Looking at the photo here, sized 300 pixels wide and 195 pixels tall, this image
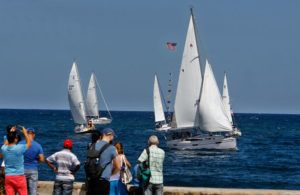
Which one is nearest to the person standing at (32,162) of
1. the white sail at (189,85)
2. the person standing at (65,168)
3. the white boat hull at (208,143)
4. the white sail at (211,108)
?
the person standing at (65,168)

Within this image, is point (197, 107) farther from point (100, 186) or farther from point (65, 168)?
point (100, 186)

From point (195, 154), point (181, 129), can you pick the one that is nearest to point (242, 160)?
point (195, 154)

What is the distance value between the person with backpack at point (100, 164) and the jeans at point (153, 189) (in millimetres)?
943

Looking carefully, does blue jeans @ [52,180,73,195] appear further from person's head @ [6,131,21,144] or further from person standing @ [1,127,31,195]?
person's head @ [6,131,21,144]

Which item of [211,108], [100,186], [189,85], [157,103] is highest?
[189,85]

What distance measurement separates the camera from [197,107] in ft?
188

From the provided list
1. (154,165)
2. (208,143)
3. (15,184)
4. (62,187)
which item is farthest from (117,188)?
(208,143)

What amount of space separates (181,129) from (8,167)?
49136 millimetres

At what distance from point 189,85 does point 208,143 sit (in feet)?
18.0

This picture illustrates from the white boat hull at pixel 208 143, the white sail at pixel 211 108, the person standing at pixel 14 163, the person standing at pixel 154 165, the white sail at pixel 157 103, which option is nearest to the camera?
the person standing at pixel 14 163

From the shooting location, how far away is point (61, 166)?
35.2ft

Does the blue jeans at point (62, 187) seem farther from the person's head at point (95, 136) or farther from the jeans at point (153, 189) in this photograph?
the jeans at point (153, 189)

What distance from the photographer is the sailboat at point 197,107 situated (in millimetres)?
55375

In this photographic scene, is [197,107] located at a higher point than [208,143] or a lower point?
higher
